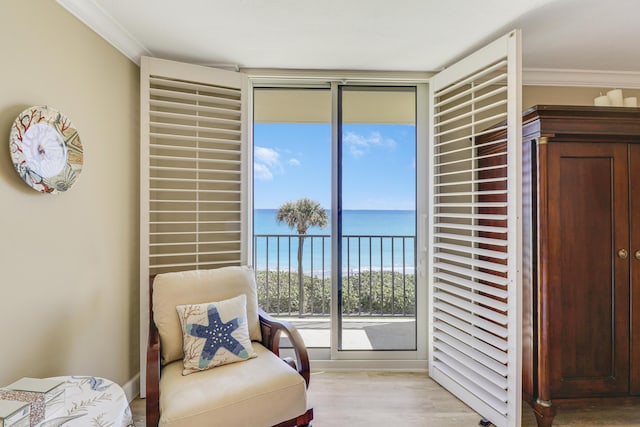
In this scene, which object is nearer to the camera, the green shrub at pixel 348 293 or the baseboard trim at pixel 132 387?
the baseboard trim at pixel 132 387

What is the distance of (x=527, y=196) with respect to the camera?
199 cm

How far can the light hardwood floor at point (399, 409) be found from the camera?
6.73ft

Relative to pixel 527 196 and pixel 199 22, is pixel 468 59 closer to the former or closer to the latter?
pixel 527 196

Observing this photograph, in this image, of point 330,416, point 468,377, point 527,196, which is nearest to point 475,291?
point 468,377

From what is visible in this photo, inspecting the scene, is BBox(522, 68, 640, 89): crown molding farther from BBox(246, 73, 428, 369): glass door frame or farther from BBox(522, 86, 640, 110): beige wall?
BBox(246, 73, 428, 369): glass door frame

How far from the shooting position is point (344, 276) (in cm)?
323

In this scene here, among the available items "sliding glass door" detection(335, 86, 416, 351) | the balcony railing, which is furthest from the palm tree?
"sliding glass door" detection(335, 86, 416, 351)

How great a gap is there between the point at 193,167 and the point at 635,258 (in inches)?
122

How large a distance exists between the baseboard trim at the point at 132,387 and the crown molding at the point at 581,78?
12.9ft

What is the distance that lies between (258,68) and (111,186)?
145 centimetres

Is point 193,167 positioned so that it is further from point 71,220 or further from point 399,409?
Result: point 399,409

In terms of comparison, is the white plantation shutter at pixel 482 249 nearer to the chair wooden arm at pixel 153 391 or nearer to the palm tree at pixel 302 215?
the palm tree at pixel 302 215

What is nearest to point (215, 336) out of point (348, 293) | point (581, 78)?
point (348, 293)

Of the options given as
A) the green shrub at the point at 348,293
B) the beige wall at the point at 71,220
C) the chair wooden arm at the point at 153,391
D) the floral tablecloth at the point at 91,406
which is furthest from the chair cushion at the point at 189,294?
the green shrub at the point at 348,293
